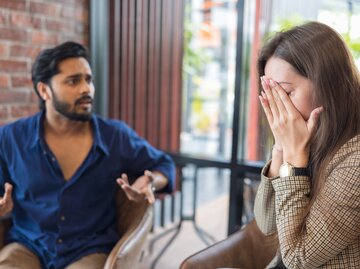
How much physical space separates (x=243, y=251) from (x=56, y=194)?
0.78m

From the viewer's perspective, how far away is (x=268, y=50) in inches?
46.2

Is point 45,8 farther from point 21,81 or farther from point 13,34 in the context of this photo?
point 21,81

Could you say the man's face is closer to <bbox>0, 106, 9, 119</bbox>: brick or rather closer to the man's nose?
the man's nose

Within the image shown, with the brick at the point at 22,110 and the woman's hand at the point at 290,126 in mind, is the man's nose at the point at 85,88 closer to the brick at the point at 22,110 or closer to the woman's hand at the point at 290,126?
the brick at the point at 22,110

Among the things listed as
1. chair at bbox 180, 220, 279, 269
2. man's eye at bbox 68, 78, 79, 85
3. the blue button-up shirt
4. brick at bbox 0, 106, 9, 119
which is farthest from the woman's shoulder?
brick at bbox 0, 106, 9, 119

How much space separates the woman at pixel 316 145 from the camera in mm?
962

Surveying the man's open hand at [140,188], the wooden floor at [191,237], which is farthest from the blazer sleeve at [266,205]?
the wooden floor at [191,237]

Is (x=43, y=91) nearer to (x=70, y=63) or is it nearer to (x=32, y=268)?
(x=70, y=63)

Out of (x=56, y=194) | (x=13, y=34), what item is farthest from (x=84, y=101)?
(x=13, y=34)

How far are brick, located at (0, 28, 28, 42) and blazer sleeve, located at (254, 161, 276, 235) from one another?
1.49 m

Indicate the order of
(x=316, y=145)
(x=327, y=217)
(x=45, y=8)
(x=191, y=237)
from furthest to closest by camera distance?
(x=191, y=237) < (x=45, y=8) < (x=316, y=145) < (x=327, y=217)

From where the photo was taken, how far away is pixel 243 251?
1432mm

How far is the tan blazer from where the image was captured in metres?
0.95

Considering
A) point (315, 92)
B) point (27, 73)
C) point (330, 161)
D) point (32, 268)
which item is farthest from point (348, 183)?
point (27, 73)
